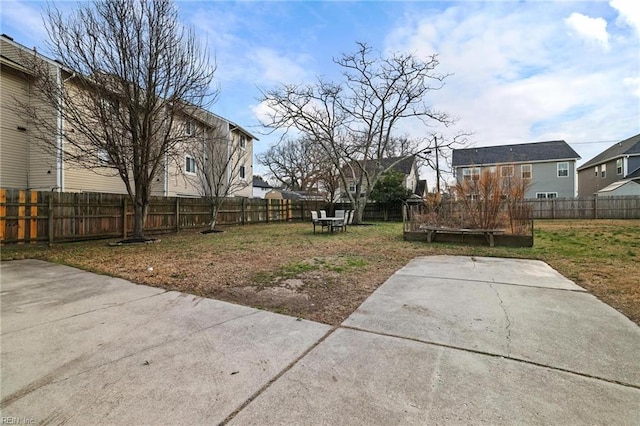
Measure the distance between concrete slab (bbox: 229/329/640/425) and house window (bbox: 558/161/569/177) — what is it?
30.4 m

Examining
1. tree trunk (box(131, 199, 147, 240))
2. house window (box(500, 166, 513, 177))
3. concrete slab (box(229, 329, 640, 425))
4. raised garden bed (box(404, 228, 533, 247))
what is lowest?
concrete slab (box(229, 329, 640, 425))

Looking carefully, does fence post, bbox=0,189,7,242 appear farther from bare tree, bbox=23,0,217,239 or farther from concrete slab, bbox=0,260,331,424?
concrete slab, bbox=0,260,331,424

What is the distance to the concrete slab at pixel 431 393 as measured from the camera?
64.5 inches

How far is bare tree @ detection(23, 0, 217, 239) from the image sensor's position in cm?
840

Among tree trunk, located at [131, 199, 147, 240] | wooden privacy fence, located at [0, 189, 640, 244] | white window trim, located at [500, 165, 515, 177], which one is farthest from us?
tree trunk, located at [131, 199, 147, 240]

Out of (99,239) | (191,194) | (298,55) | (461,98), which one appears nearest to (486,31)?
(298,55)

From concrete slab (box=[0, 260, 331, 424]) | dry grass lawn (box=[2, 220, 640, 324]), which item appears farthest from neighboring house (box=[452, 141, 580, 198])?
concrete slab (box=[0, 260, 331, 424])

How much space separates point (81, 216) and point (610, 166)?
121ft

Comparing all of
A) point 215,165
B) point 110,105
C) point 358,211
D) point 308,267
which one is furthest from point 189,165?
point 308,267

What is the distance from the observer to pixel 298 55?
1156cm

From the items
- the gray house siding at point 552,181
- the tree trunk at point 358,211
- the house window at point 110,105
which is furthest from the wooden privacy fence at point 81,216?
the gray house siding at point 552,181

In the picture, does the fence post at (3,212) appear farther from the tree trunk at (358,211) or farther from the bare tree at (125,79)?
the tree trunk at (358,211)

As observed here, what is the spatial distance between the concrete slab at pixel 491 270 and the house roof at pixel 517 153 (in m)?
22.3

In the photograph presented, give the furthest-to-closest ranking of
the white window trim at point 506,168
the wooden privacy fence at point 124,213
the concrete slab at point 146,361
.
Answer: the white window trim at point 506,168 < the wooden privacy fence at point 124,213 < the concrete slab at point 146,361
